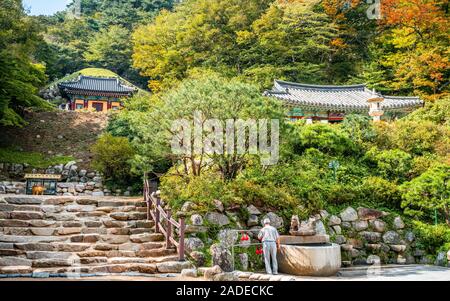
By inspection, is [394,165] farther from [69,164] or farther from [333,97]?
[69,164]

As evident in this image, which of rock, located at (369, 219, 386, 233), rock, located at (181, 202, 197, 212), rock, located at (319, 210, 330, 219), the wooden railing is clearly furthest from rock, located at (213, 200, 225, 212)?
rock, located at (369, 219, 386, 233)

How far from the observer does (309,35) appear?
95.5ft

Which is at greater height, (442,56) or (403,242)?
(442,56)

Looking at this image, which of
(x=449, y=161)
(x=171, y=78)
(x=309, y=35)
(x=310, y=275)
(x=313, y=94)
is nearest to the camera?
(x=310, y=275)

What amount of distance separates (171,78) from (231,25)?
555 cm

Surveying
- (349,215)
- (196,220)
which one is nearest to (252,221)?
(196,220)

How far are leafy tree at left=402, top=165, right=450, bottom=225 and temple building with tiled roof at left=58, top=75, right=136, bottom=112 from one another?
81.1 feet

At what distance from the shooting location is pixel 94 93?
31.7 meters

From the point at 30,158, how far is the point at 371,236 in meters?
15.9

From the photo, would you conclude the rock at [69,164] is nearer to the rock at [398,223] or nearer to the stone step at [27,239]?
the stone step at [27,239]

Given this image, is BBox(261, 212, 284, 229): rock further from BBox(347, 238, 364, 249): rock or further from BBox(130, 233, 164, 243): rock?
BBox(130, 233, 164, 243): rock

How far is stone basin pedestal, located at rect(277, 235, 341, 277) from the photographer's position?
875cm

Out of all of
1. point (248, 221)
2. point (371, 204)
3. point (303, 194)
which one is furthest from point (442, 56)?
point (248, 221)
